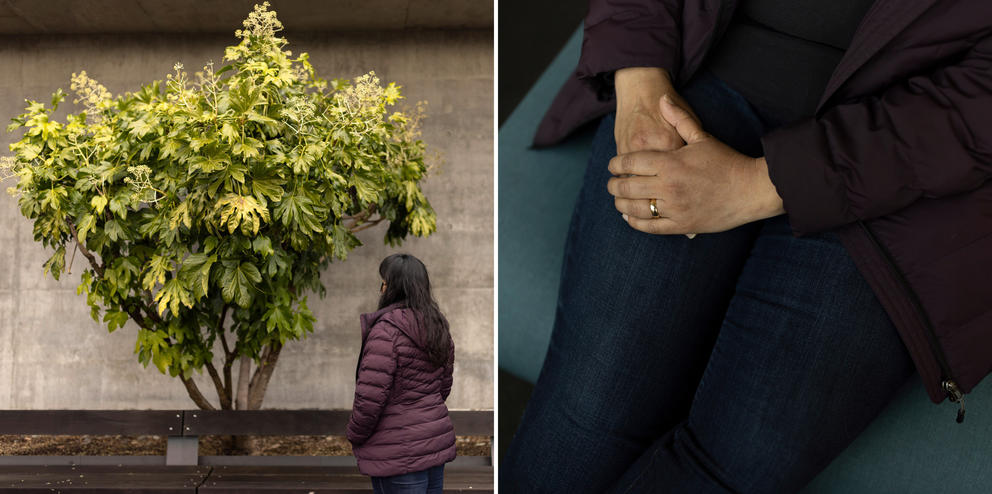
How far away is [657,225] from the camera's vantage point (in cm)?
57

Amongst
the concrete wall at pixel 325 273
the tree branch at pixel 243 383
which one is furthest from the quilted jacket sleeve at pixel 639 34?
the concrete wall at pixel 325 273

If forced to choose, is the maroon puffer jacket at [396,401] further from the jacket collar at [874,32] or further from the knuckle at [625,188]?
the jacket collar at [874,32]

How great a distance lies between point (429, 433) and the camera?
196cm

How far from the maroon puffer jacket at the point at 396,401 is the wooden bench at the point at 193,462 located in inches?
31.4

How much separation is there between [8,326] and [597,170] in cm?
445

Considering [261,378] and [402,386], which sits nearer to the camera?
[402,386]

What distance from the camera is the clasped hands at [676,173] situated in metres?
0.53

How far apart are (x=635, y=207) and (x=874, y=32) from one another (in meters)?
0.23

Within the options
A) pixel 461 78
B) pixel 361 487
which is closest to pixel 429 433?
pixel 361 487

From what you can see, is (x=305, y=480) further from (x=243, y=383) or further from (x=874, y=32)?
(x=874, y=32)

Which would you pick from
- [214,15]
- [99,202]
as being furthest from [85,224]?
[214,15]

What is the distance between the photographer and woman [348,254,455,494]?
6.07 feet

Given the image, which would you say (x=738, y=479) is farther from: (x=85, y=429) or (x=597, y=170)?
(x=85, y=429)

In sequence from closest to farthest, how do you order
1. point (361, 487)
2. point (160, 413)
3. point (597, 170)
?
1. point (597, 170)
2. point (361, 487)
3. point (160, 413)
